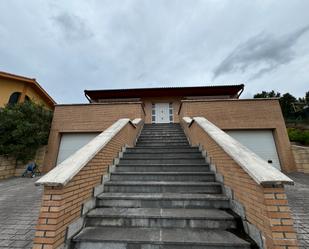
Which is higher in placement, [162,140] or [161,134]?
[161,134]

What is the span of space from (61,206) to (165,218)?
1367 mm

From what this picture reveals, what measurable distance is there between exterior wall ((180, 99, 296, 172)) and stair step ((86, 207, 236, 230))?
5.63 meters

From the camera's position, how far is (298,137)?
8.82 metres

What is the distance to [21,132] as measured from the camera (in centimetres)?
677

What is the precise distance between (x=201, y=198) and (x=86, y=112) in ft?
23.4

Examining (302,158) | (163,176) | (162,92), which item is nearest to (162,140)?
(163,176)

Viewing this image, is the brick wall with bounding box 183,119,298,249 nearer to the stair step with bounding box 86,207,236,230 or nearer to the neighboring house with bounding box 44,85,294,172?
the stair step with bounding box 86,207,236,230

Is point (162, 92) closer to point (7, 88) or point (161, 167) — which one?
point (161, 167)

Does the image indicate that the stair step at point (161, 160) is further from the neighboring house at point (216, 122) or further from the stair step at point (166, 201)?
the neighboring house at point (216, 122)

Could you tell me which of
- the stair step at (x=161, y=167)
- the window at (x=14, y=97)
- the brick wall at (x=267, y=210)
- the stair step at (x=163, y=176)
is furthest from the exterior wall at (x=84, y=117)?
the brick wall at (x=267, y=210)

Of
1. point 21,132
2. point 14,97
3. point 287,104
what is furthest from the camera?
point 287,104

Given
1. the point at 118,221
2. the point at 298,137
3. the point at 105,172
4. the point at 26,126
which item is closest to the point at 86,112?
the point at 26,126

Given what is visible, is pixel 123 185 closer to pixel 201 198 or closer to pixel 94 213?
pixel 94 213

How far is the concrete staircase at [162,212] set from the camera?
1.85 m
